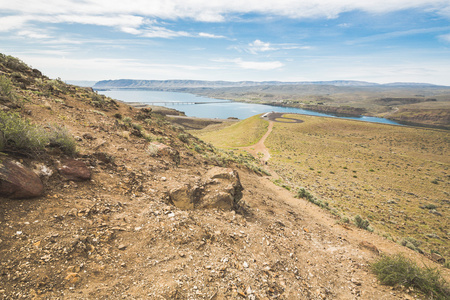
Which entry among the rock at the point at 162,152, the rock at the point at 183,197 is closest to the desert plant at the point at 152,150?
the rock at the point at 162,152

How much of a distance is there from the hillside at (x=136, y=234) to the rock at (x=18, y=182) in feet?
0.09

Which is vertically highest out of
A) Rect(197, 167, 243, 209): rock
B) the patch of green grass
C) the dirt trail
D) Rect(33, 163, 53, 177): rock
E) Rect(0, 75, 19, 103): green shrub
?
Rect(0, 75, 19, 103): green shrub

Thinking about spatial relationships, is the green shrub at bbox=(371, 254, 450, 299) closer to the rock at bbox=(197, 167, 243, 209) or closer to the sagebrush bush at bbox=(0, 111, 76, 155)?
the rock at bbox=(197, 167, 243, 209)

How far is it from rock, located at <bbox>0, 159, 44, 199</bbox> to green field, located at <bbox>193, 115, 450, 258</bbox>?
17.4m

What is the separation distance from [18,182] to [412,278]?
1171 centimetres

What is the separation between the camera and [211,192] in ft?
28.7

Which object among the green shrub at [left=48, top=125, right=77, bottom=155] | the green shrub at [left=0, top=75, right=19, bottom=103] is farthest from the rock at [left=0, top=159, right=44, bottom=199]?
the green shrub at [left=0, top=75, right=19, bottom=103]

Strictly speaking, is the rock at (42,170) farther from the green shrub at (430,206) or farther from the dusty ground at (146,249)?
the green shrub at (430,206)

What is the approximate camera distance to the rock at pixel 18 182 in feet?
14.6

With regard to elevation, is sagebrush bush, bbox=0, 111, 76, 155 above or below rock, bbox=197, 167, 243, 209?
above

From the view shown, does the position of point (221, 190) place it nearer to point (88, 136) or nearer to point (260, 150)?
point (88, 136)

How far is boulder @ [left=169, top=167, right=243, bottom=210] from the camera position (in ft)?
25.4

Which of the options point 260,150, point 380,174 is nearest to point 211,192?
→ point 260,150

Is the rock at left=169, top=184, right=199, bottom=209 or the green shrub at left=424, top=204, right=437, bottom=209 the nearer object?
the rock at left=169, top=184, right=199, bottom=209
